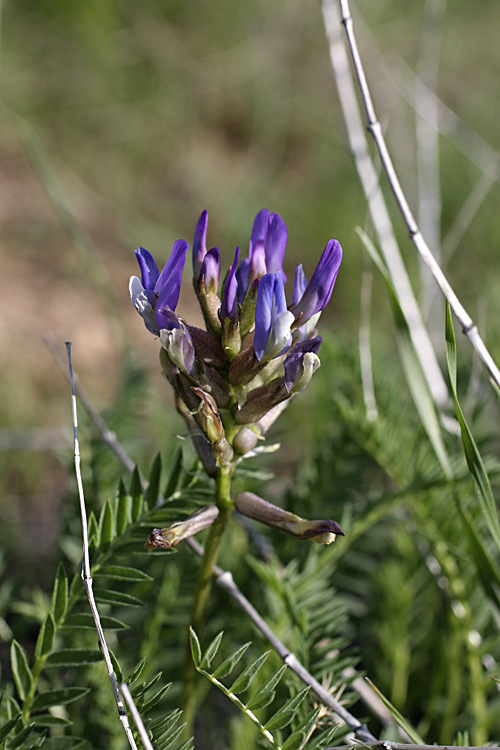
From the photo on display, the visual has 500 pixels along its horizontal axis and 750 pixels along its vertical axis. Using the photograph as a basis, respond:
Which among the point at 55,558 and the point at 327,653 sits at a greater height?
the point at 55,558

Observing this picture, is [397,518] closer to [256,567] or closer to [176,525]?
[256,567]

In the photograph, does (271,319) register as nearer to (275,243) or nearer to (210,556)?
(275,243)

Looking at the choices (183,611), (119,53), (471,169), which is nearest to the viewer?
(183,611)

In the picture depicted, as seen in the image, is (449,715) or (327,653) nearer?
(327,653)

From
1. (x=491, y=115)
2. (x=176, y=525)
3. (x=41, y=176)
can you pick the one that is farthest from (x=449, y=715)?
(x=491, y=115)

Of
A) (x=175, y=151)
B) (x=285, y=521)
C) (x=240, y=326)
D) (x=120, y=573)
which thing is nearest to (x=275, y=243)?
(x=240, y=326)
